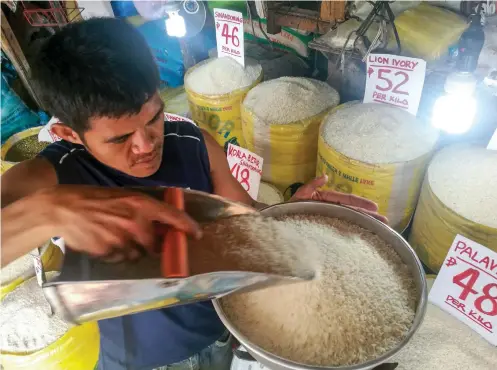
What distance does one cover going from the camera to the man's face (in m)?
0.84

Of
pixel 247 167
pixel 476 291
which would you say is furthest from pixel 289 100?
pixel 476 291

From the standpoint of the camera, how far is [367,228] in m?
0.87

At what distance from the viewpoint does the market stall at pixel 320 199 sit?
2.26 feet

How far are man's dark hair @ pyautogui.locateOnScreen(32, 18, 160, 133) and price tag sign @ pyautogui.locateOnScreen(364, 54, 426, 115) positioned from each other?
79 cm

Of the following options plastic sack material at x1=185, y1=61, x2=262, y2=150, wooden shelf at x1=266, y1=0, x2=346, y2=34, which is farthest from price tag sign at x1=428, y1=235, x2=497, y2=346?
plastic sack material at x1=185, y1=61, x2=262, y2=150

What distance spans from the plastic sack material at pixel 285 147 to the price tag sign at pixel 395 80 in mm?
221

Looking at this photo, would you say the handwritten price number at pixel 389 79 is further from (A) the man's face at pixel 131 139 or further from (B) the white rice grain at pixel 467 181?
(A) the man's face at pixel 131 139

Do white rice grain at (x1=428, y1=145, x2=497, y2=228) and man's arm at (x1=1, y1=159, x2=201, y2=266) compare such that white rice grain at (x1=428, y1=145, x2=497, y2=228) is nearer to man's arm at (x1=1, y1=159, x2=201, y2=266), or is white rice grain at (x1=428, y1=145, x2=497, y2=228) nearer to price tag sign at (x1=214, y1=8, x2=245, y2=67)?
man's arm at (x1=1, y1=159, x2=201, y2=266)

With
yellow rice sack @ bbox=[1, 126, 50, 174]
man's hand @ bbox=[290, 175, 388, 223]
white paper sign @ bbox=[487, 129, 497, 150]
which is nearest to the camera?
man's hand @ bbox=[290, 175, 388, 223]

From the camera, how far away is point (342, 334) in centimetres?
69

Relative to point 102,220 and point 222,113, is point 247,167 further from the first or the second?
point 102,220

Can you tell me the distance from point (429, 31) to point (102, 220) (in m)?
1.15

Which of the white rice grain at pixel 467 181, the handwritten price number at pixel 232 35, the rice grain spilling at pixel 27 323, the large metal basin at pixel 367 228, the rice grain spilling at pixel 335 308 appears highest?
the handwritten price number at pixel 232 35

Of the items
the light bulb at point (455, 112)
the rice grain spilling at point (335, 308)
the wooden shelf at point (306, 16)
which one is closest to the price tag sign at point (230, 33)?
the wooden shelf at point (306, 16)
